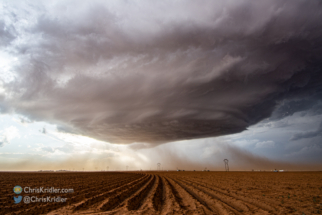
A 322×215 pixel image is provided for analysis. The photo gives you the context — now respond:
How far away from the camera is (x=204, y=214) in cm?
1281

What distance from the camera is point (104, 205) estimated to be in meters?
15.8

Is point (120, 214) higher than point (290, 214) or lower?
higher

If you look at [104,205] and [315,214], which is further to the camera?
[104,205]

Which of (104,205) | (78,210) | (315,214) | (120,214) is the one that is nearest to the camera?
(120,214)

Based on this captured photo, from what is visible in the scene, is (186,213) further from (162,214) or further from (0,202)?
(0,202)

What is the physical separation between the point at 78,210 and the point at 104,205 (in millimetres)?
2286

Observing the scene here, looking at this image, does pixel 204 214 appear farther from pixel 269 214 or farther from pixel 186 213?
pixel 269 214

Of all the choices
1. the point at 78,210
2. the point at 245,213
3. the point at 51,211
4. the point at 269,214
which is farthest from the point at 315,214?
the point at 51,211

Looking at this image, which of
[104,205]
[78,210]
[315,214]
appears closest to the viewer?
[315,214]

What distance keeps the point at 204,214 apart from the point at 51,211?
492 inches

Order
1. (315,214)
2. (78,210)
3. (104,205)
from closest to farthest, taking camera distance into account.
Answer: (315,214)
(78,210)
(104,205)

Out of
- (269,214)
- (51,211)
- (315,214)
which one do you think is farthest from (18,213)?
(315,214)

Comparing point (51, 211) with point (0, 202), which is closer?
point (51, 211)

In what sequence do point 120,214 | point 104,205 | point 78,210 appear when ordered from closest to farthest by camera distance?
point 120,214
point 78,210
point 104,205
